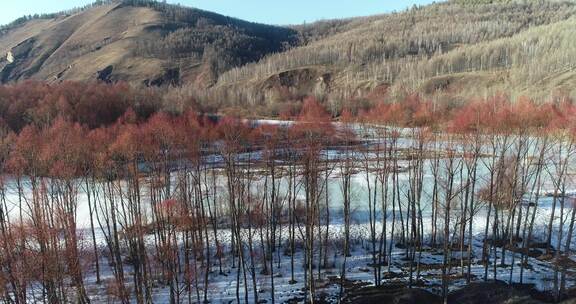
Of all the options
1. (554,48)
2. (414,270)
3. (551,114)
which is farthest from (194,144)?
(554,48)

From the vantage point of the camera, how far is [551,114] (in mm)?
37562

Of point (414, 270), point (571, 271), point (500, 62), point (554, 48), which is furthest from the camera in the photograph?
point (500, 62)

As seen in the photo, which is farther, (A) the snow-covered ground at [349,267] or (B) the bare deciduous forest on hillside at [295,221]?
(A) the snow-covered ground at [349,267]

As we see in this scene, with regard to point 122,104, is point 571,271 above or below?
below

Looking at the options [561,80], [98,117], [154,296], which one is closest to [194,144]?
[154,296]

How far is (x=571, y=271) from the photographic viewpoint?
31078mm

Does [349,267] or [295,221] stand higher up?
[295,221]

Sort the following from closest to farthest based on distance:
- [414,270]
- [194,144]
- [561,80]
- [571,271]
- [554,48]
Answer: [571,271], [414,270], [194,144], [561,80], [554,48]

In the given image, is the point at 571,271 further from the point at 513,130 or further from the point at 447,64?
the point at 447,64

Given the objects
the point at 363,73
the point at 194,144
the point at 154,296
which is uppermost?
the point at 363,73

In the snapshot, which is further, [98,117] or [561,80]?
[561,80]

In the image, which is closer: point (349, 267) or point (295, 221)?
point (349, 267)

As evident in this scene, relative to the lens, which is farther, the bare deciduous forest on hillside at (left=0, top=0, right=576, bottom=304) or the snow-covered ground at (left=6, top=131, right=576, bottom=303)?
the snow-covered ground at (left=6, top=131, right=576, bottom=303)

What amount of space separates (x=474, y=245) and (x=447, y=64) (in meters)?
Result: 163
